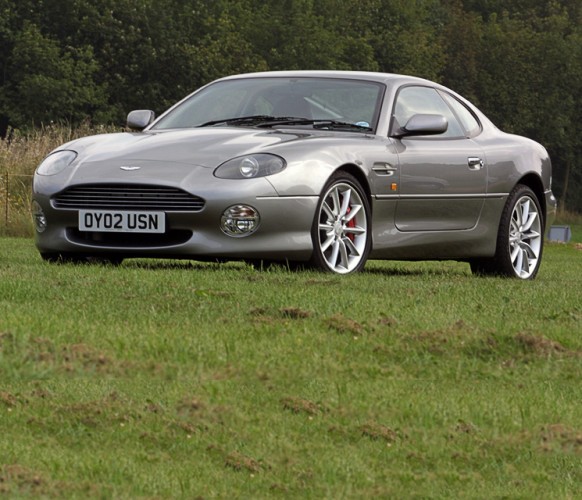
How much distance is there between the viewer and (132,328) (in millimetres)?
7199

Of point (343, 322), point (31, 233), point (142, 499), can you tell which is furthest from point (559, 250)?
point (142, 499)

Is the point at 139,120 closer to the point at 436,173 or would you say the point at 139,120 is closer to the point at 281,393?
the point at 436,173

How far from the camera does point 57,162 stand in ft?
36.0

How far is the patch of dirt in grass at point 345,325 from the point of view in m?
7.40

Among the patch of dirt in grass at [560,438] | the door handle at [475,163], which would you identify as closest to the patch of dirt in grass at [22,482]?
the patch of dirt in grass at [560,438]

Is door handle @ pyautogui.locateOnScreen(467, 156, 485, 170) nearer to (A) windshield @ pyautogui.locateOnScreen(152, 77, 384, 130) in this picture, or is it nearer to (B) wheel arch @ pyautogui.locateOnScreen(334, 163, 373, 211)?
(A) windshield @ pyautogui.locateOnScreen(152, 77, 384, 130)

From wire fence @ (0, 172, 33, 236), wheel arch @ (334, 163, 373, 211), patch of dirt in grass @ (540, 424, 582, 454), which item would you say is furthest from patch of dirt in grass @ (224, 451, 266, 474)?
wire fence @ (0, 172, 33, 236)

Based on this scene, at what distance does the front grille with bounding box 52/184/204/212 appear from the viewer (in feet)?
33.9

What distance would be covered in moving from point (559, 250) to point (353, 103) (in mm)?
22151

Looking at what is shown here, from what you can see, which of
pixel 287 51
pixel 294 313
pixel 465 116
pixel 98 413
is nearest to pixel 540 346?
pixel 294 313

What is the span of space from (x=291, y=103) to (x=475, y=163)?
1549 millimetres

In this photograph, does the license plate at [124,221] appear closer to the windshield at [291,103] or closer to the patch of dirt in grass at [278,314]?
the windshield at [291,103]

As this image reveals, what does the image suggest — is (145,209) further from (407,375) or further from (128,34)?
(128,34)

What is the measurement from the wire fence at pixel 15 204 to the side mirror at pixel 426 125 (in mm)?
11275
